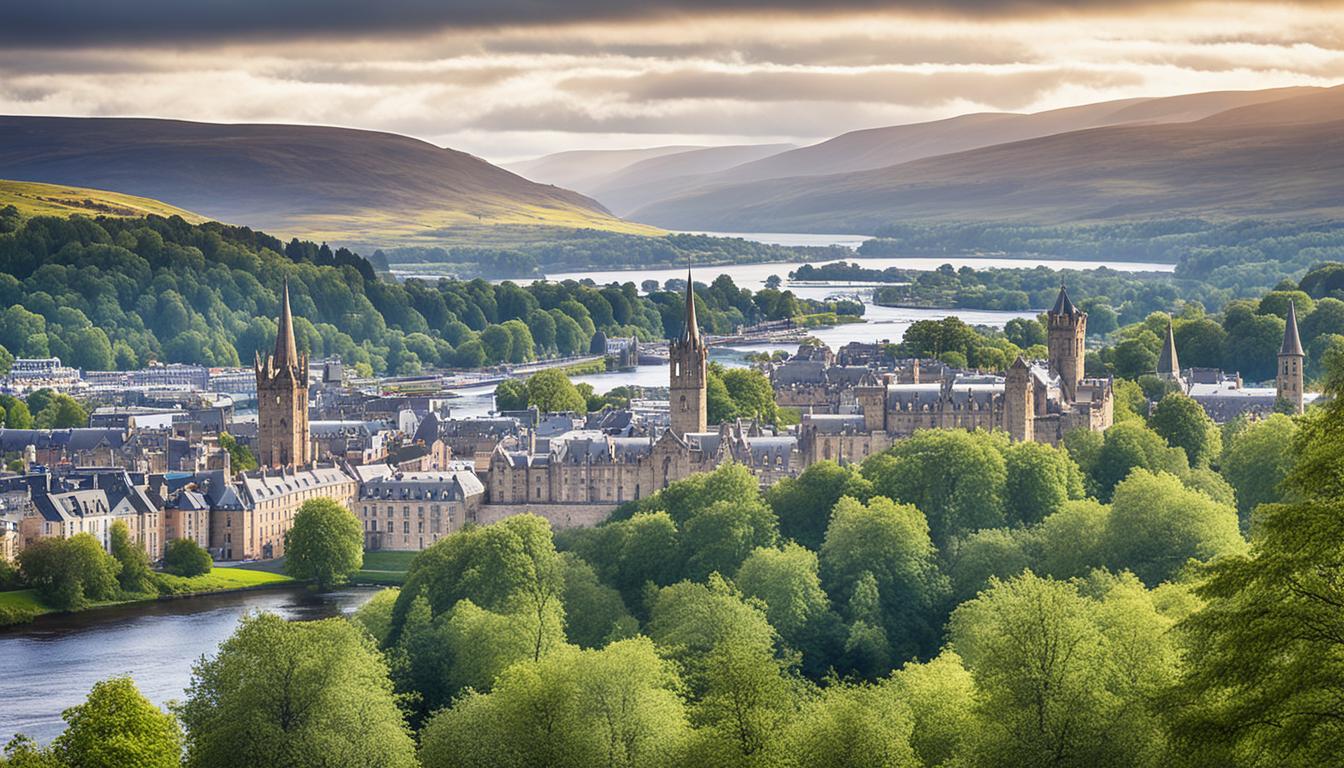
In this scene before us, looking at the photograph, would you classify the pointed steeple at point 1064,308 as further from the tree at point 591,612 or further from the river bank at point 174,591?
the tree at point 591,612

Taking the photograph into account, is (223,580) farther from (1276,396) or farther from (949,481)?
(1276,396)

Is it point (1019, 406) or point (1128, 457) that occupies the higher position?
point (1019, 406)

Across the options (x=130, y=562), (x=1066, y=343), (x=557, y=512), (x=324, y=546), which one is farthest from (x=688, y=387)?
(x=130, y=562)

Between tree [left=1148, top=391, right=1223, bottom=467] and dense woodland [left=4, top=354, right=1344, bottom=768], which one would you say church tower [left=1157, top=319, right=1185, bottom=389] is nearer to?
tree [left=1148, top=391, right=1223, bottom=467]

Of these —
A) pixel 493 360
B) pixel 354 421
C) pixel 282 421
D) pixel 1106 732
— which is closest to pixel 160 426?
pixel 354 421

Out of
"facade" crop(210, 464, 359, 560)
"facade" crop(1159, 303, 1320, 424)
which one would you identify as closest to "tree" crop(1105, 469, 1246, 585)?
"facade" crop(210, 464, 359, 560)
